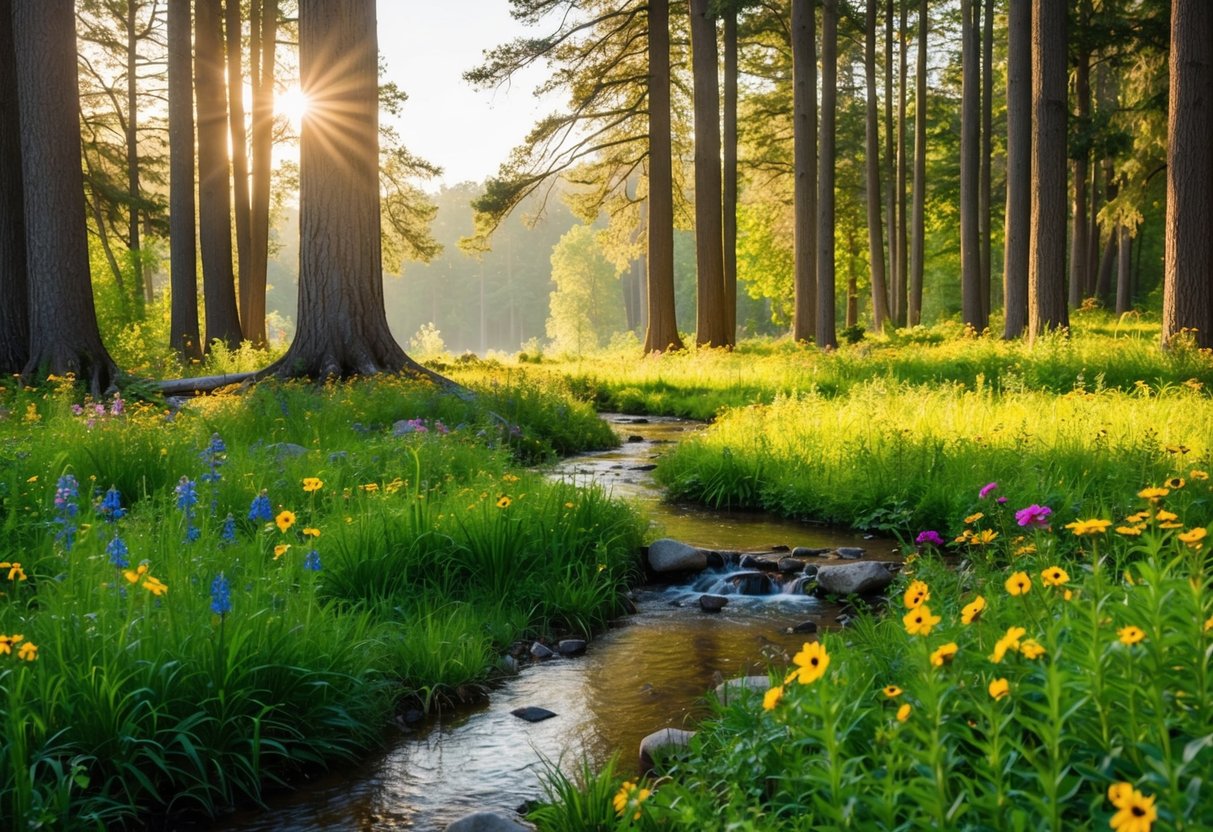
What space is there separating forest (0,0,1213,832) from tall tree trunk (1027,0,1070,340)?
0.07m

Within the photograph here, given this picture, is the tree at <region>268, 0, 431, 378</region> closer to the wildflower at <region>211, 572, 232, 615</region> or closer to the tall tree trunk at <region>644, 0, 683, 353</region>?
the wildflower at <region>211, 572, 232, 615</region>

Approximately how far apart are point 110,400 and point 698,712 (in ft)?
30.0

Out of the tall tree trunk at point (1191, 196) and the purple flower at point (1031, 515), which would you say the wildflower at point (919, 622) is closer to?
the purple flower at point (1031, 515)

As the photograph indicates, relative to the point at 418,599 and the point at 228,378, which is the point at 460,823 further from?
the point at 228,378

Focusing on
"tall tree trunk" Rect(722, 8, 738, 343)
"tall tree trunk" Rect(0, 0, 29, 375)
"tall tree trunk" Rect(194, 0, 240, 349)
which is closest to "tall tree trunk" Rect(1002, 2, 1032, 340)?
"tall tree trunk" Rect(722, 8, 738, 343)

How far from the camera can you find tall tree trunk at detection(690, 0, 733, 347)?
20.9m

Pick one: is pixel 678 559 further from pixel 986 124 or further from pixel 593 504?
pixel 986 124

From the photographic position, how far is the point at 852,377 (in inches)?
591

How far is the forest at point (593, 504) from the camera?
2.68 meters

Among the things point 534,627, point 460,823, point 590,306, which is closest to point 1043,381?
point 534,627

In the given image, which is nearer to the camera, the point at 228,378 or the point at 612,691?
the point at 612,691

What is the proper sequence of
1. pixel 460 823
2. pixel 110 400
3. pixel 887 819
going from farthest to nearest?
pixel 110 400, pixel 460 823, pixel 887 819

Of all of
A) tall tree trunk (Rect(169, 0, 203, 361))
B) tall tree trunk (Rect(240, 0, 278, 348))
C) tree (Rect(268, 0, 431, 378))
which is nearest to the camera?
tree (Rect(268, 0, 431, 378))

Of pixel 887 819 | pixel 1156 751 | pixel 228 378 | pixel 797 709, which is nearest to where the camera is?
pixel 1156 751
